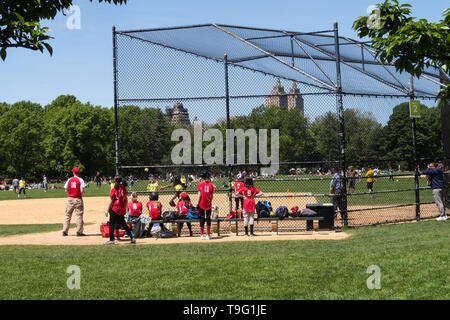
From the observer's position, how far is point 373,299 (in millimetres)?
5695

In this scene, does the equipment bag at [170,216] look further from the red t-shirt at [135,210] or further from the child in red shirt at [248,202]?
the child in red shirt at [248,202]

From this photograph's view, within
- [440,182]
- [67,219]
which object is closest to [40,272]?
[67,219]

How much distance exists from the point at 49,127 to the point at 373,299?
241 ft

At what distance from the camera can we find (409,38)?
5926mm

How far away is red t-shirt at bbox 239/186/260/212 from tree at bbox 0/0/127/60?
781 centimetres

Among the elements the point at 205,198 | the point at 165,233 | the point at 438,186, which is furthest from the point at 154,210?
the point at 438,186

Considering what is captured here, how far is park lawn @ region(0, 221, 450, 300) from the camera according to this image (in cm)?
615

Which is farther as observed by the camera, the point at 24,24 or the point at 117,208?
the point at 117,208

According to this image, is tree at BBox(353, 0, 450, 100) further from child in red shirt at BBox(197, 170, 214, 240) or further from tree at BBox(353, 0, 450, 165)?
child in red shirt at BBox(197, 170, 214, 240)

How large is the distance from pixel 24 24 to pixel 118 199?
7.00 m

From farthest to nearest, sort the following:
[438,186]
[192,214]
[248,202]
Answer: [438,186] < [192,214] < [248,202]

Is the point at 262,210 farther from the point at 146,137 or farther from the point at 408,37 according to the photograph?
the point at 408,37

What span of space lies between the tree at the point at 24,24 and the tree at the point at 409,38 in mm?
4083
